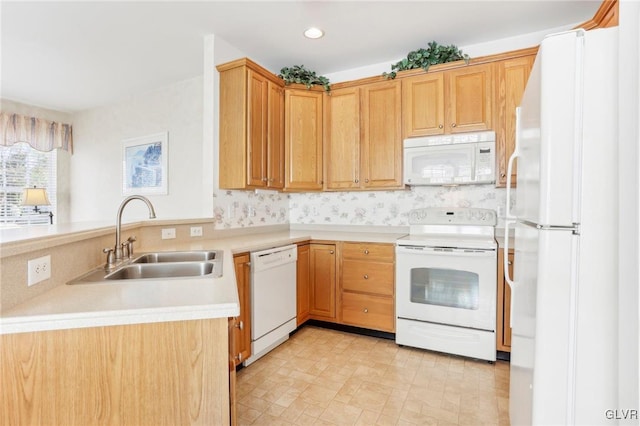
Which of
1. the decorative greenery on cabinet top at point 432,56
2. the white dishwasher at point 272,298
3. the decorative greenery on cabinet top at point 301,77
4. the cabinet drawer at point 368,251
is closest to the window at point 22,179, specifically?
the white dishwasher at point 272,298

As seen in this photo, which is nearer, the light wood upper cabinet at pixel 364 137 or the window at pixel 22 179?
the light wood upper cabinet at pixel 364 137

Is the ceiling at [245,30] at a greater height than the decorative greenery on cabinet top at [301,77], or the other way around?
the ceiling at [245,30]

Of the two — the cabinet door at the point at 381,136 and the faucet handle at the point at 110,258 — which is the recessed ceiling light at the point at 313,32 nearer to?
the cabinet door at the point at 381,136

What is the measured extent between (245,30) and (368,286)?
8.01 ft

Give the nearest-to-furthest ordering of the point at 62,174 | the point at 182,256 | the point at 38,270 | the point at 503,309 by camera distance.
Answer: the point at 38,270
the point at 182,256
the point at 503,309
the point at 62,174

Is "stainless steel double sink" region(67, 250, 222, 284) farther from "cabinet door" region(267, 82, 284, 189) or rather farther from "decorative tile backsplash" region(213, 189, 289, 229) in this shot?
"cabinet door" region(267, 82, 284, 189)

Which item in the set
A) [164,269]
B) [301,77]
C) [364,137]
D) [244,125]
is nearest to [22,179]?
[244,125]

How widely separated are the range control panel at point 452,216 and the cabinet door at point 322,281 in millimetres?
865

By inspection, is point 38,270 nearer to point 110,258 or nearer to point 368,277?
point 110,258

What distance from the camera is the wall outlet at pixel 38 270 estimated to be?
1.07 m

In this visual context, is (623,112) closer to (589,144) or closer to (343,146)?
(589,144)

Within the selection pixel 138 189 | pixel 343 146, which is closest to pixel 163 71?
pixel 138 189

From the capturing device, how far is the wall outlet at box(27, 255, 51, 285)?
1.07 metres

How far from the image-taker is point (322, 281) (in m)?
2.98
